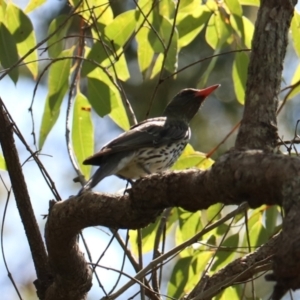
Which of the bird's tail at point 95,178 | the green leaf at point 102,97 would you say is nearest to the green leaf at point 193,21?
the green leaf at point 102,97

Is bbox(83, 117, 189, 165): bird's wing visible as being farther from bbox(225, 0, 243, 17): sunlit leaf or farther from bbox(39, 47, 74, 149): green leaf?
bbox(225, 0, 243, 17): sunlit leaf

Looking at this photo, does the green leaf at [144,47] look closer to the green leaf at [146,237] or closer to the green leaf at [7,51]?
the green leaf at [7,51]

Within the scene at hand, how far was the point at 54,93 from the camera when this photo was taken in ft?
11.9

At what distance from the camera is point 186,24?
150 inches

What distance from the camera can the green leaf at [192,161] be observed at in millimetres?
3748

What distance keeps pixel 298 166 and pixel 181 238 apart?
192cm

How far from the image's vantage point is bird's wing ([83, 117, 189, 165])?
3.76 meters

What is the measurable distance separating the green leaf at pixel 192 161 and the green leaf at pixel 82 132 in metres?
0.49

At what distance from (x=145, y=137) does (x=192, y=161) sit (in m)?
0.35

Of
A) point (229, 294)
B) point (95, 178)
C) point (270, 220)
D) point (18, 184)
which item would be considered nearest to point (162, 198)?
point (18, 184)

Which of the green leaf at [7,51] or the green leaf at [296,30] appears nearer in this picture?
the green leaf at [7,51]

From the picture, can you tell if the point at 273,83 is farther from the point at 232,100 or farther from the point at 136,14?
the point at 232,100

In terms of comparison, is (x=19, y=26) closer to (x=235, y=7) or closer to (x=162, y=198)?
(x=235, y=7)

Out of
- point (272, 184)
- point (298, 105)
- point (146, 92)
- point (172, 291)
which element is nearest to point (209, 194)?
point (272, 184)
